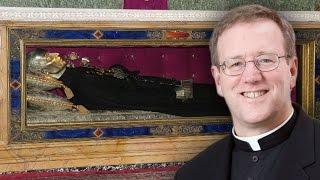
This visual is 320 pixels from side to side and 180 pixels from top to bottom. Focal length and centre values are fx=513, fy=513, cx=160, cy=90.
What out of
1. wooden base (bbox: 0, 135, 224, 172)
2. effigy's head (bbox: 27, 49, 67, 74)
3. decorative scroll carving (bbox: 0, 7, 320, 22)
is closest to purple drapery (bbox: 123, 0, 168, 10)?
decorative scroll carving (bbox: 0, 7, 320, 22)

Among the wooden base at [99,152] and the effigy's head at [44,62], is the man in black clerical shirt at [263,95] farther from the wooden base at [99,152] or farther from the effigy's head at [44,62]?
the effigy's head at [44,62]

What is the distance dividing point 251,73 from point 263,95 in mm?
119

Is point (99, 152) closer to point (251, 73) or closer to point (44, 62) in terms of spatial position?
point (44, 62)

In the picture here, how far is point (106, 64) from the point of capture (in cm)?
293

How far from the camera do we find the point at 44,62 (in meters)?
2.82

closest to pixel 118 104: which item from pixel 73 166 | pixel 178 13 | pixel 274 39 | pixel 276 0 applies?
pixel 73 166

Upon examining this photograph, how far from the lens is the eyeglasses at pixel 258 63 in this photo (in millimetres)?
1778

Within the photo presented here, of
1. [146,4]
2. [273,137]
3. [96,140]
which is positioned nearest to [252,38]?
[273,137]

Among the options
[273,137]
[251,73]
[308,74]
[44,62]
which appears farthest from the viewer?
[308,74]

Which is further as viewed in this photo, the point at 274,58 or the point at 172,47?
the point at 172,47

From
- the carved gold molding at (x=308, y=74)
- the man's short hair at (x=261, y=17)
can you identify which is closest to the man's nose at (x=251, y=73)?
the man's short hair at (x=261, y=17)

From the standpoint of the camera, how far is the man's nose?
177 centimetres

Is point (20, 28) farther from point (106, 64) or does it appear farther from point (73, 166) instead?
point (73, 166)

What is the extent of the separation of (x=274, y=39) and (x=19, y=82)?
4.99 feet
